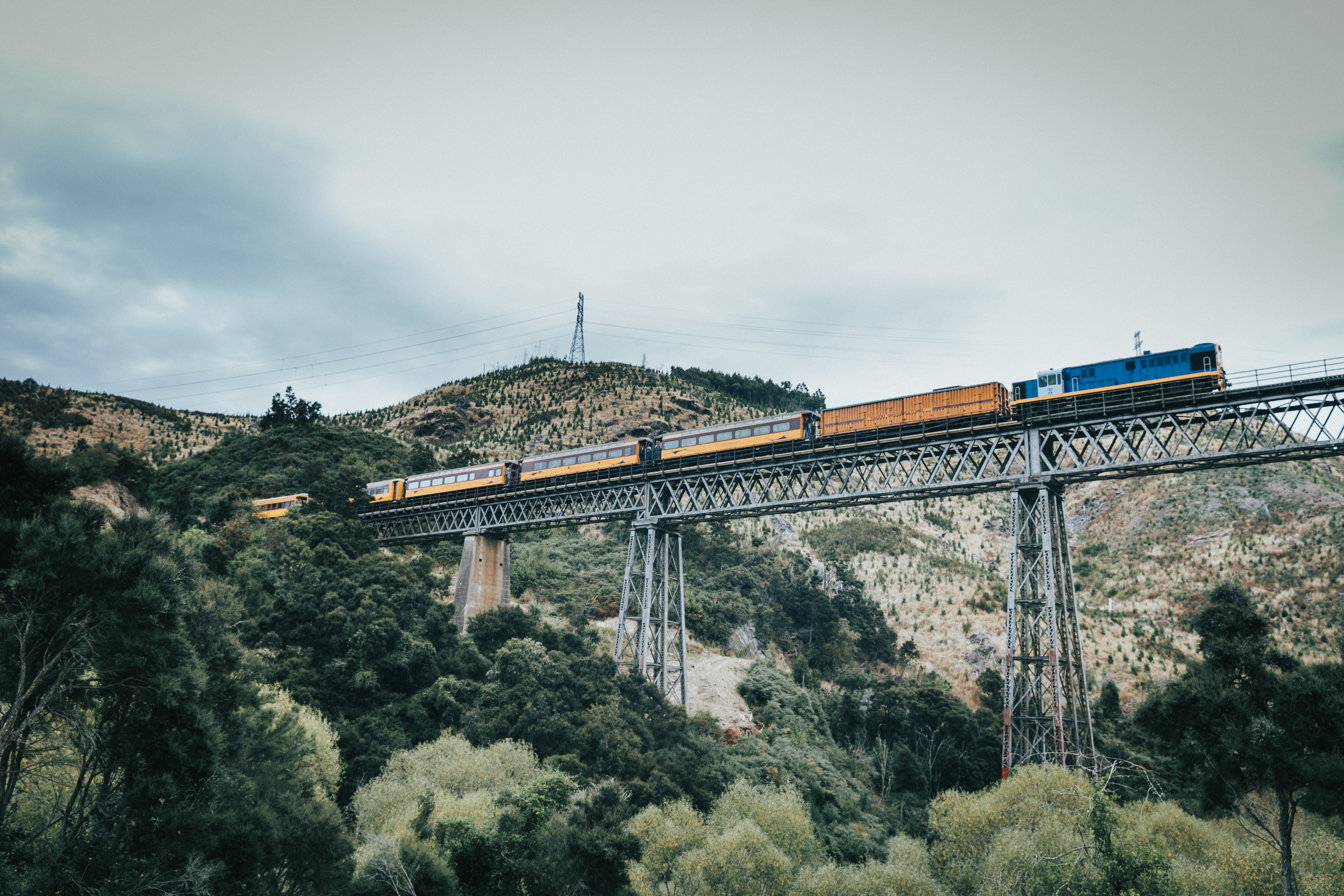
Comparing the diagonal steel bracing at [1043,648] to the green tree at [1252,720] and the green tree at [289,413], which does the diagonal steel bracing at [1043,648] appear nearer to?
the green tree at [1252,720]

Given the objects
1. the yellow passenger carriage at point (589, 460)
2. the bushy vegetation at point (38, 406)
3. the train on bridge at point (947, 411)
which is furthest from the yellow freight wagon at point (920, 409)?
the bushy vegetation at point (38, 406)

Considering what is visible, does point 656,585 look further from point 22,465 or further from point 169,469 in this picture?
point 169,469

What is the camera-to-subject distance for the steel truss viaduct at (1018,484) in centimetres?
2761

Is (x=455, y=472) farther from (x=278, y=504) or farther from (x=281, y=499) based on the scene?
(x=278, y=504)

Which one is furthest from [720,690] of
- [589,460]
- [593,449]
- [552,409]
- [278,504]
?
[552,409]

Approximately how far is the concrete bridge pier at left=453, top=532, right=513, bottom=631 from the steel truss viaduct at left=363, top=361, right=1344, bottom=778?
7936mm

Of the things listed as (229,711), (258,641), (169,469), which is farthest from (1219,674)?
(169,469)

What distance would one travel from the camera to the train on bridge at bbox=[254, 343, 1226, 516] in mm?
28203

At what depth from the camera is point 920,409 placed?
33750mm

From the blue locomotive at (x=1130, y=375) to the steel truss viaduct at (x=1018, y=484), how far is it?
707 millimetres

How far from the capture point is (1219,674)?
71.2 ft

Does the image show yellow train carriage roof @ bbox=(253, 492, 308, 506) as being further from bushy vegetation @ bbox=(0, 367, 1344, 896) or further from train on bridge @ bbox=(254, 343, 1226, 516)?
train on bridge @ bbox=(254, 343, 1226, 516)

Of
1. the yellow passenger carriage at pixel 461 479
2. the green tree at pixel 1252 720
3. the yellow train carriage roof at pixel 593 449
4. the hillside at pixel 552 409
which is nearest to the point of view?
the green tree at pixel 1252 720

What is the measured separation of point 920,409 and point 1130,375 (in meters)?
7.80
